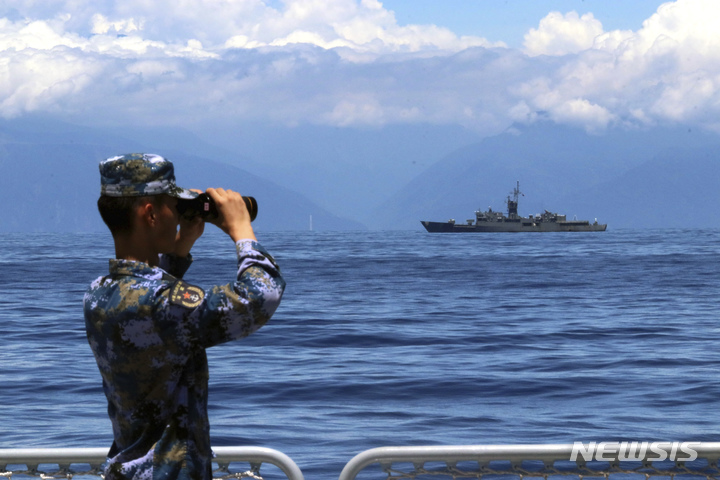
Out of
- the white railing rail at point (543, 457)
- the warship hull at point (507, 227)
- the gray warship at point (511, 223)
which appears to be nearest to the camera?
the white railing rail at point (543, 457)

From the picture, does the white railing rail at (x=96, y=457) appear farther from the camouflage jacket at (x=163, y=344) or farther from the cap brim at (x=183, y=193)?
the cap brim at (x=183, y=193)

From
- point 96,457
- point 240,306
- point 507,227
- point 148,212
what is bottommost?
point 507,227

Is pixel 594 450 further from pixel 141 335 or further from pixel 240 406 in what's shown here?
pixel 240 406

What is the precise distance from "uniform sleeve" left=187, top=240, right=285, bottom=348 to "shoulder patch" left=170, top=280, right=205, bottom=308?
23 millimetres

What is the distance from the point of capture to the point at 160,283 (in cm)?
236

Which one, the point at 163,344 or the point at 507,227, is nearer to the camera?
the point at 163,344

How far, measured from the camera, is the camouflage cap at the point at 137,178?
2377 mm

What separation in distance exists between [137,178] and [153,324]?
1.30 feet

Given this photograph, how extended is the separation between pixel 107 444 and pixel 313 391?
4.15 metres

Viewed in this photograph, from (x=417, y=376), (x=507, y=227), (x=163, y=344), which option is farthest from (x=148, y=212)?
(x=507, y=227)

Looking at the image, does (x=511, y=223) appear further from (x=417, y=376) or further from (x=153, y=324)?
(x=153, y=324)

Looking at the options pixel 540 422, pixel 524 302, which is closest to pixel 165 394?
pixel 540 422

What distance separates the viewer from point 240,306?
7.32ft

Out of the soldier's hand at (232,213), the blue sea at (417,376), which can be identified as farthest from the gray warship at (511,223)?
the soldier's hand at (232,213)
